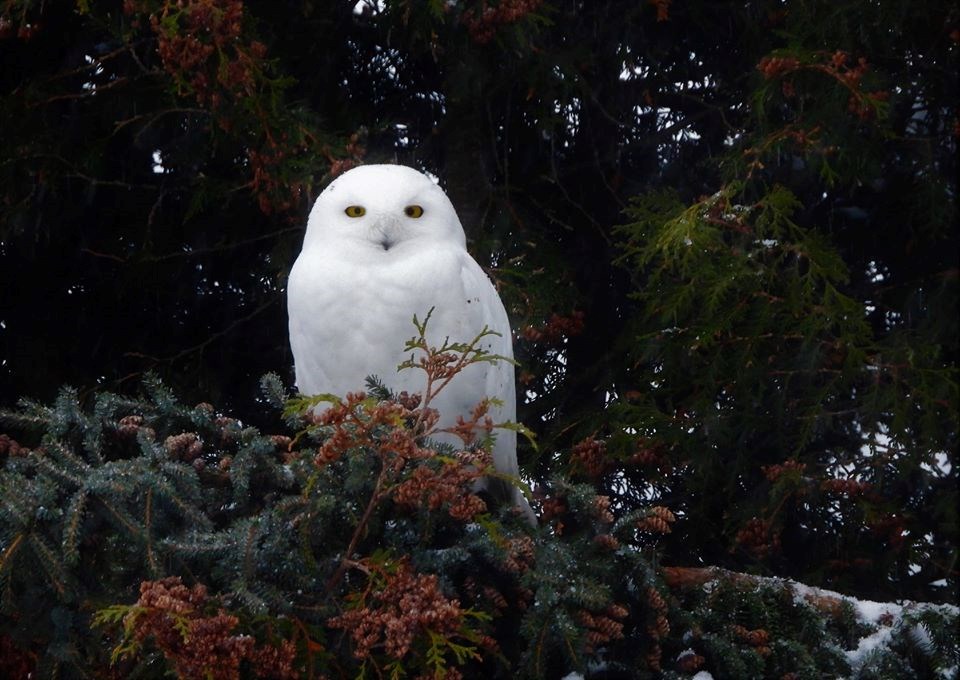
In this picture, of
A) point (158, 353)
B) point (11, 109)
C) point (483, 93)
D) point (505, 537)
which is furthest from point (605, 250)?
point (505, 537)

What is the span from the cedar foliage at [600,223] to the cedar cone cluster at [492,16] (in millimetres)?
11

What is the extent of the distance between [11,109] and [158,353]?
3.55ft

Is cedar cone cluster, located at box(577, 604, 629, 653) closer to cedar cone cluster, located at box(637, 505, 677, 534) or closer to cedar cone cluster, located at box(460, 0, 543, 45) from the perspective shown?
cedar cone cluster, located at box(637, 505, 677, 534)

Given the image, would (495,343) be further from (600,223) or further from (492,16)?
(600,223)

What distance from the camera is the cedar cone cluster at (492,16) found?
3.90 metres

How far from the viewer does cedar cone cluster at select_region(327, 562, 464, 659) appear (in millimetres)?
2008

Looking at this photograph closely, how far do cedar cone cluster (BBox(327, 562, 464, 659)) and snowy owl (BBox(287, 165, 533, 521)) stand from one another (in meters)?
1.05

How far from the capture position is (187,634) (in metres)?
1.91

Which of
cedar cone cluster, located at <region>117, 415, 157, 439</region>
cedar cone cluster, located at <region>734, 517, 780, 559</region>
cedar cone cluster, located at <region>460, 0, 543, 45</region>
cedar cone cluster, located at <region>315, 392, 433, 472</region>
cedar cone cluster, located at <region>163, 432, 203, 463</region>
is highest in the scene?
cedar cone cluster, located at <region>460, 0, 543, 45</region>

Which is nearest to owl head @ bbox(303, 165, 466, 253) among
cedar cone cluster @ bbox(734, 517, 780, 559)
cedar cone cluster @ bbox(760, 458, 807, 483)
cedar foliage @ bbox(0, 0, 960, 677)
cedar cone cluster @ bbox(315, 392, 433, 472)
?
cedar foliage @ bbox(0, 0, 960, 677)

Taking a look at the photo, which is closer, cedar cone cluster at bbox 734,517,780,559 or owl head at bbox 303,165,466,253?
owl head at bbox 303,165,466,253

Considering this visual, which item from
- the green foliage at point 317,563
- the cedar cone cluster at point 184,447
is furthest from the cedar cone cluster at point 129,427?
the cedar cone cluster at point 184,447

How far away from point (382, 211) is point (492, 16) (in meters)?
1.06

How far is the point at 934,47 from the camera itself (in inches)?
163
